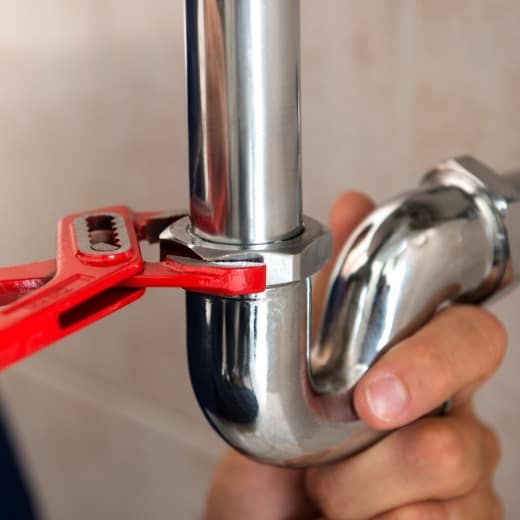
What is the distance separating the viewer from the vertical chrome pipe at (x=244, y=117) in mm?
203

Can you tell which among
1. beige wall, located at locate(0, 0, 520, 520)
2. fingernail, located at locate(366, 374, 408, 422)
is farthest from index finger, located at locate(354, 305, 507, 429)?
beige wall, located at locate(0, 0, 520, 520)

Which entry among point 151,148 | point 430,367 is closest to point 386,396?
point 430,367

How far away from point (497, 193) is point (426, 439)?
92mm

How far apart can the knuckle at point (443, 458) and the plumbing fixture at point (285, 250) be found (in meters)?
0.02

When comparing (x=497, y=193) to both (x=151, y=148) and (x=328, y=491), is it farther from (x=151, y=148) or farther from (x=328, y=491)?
(x=151, y=148)

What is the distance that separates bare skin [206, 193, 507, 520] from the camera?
274mm

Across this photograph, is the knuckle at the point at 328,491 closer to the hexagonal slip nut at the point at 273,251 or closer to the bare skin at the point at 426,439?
the bare skin at the point at 426,439

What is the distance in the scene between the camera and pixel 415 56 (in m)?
0.40

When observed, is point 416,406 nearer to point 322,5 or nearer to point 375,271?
point 375,271

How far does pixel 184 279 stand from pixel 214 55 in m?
0.06

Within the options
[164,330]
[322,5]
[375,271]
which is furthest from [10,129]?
[375,271]

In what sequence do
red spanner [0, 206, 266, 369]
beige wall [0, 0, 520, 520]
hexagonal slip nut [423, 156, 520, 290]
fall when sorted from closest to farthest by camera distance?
red spanner [0, 206, 266, 369] < hexagonal slip nut [423, 156, 520, 290] < beige wall [0, 0, 520, 520]

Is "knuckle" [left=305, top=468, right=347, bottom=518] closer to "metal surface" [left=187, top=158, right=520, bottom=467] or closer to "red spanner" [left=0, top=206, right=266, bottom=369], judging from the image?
"metal surface" [left=187, top=158, right=520, bottom=467]

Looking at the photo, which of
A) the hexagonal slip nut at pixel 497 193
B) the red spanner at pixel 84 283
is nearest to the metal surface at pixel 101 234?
the red spanner at pixel 84 283
